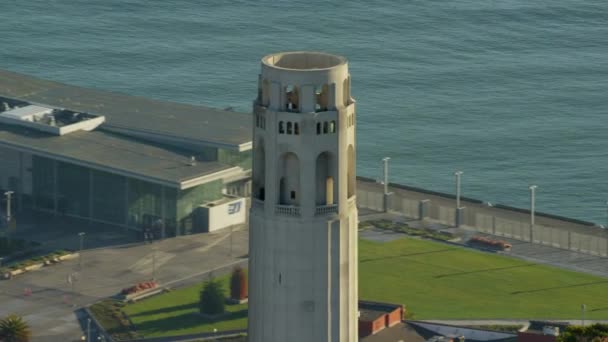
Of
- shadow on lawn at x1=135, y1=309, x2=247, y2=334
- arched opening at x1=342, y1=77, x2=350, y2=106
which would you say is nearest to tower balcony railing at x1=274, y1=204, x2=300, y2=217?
arched opening at x1=342, y1=77, x2=350, y2=106

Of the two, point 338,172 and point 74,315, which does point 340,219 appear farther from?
point 74,315

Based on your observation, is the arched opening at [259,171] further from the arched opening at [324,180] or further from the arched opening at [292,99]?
the arched opening at [324,180]

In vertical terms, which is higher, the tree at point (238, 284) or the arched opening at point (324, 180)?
the arched opening at point (324, 180)

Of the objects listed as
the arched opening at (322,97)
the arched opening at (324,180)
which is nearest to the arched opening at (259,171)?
the arched opening at (324,180)

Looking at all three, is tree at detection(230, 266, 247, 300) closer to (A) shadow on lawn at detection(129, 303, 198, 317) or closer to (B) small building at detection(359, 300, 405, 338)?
(A) shadow on lawn at detection(129, 303, 198, 317)

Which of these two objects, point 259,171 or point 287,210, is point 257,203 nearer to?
point 259,171

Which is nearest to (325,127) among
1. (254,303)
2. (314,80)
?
(314,80)
